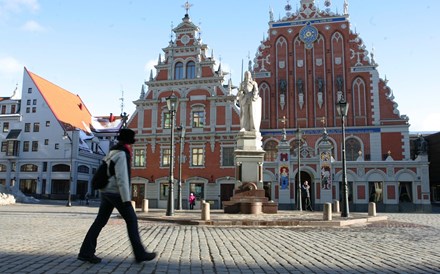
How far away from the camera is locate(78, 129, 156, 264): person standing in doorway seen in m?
6.05

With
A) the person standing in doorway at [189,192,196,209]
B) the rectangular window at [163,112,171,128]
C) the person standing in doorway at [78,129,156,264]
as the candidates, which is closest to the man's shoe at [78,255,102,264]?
the person standing in doorway at [78,129,156,264]

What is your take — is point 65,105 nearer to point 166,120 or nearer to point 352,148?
point 166,120

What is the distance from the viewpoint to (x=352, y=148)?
1427 inches

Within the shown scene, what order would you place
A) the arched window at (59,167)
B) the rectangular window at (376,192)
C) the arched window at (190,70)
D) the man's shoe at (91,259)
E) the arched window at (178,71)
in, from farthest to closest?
1. the arched window at (59,167)
2. the arched window at (178,71)
3. the arched window at (190,70)
4. the rectangular window at (376,192)
5. the man's shoe at (91,259)

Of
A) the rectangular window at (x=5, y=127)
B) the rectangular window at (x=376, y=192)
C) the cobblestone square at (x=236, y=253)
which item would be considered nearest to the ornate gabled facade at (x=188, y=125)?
the rectangular window at (x=376, y=192)

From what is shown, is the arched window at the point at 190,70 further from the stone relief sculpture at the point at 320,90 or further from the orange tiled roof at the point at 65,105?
the orange tiled roof at the point at 65,105

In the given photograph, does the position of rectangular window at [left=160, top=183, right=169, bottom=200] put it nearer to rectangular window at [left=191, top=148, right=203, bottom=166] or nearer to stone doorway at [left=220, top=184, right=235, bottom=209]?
rectangular window at [left=191, top=148, right=203, bottom=166]

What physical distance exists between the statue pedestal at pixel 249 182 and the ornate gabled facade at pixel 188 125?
1793 centimetres

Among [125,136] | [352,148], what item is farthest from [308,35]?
[125,136]

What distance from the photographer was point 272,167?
33.8m

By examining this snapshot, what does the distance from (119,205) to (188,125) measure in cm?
3193

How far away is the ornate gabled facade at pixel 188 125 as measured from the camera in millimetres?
36719

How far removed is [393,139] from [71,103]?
42079 mm

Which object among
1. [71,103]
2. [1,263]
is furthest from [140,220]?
[71,103]
